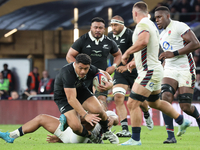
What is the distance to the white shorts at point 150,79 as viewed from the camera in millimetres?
6078

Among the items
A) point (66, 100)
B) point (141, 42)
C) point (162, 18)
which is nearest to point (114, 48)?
point (162, 18)

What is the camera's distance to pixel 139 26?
6.13 meters

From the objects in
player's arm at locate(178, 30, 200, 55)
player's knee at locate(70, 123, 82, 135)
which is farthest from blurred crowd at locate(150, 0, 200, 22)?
player's knee at locate(70, 123, 82, 135)

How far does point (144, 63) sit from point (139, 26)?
0.63m

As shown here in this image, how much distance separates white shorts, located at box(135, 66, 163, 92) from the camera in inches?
239

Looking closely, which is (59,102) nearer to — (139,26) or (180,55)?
(139,26)

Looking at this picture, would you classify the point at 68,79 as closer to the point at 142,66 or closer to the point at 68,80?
the point at 68,80

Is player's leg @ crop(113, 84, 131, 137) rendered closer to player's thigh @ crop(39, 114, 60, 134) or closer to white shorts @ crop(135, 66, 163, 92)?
player's thigh @ crop(39, 114, 60, 134)

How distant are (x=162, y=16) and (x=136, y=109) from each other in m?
2.31

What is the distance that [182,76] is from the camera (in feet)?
23.9

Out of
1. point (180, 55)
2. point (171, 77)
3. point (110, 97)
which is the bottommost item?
point (110, 97)

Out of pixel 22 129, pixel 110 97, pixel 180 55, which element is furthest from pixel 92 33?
pixel 110 97

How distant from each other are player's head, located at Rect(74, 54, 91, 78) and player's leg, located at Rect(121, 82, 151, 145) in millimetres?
896

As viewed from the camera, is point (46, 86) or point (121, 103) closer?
point (121, 103)
